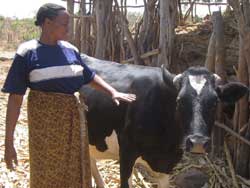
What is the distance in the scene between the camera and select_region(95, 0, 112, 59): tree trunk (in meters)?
Answer: 8.62

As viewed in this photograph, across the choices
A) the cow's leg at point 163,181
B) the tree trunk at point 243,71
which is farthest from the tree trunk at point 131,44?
the cow's leg at point 163,181

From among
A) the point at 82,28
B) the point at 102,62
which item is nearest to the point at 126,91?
the point at 102,62

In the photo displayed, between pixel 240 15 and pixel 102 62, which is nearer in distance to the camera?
pixel 240 15

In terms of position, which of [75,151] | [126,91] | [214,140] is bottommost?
[214,140]

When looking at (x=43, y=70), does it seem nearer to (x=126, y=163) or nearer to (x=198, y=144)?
(x=198, y=144)

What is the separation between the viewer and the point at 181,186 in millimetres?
5582

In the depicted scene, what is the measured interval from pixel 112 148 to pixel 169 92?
0.94m

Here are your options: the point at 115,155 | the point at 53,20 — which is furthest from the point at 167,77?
the point at 53,20

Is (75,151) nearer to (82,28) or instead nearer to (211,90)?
(211,90)

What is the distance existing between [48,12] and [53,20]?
7 cm

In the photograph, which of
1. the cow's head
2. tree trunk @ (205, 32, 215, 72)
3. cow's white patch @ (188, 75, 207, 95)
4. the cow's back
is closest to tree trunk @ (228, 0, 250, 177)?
tree trunk @ (205, 32, 215, 72)

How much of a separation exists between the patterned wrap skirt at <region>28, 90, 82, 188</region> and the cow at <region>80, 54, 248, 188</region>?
88 centimetres

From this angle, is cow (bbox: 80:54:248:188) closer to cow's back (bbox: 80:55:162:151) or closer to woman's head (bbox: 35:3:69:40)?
cow's back (bbox: 80:55:162:151)

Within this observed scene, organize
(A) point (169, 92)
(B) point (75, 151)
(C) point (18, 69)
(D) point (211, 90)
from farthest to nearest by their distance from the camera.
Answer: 1. (A) point (169, 92)
2. (D) point (211, 90)
3. (B) point (75, 151)
4. (C) point (18, 69)
